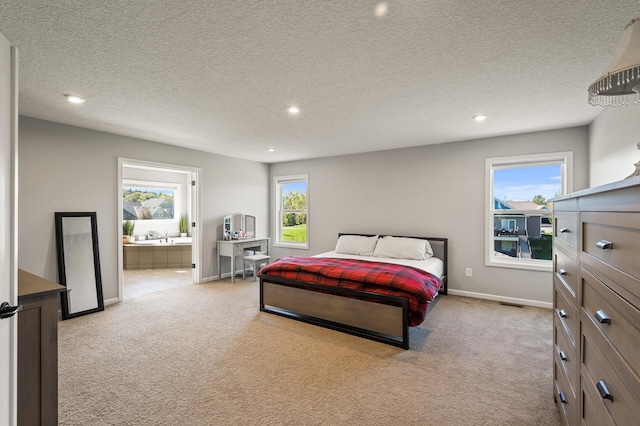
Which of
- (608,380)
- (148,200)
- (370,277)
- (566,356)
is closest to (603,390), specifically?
(608,380)

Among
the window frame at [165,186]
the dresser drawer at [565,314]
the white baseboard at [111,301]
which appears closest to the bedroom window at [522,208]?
the dresser drawer at [565,314]

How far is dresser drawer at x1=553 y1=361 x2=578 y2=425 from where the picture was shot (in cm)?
152

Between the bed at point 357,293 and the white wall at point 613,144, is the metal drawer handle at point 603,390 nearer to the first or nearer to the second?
the bed at point 357,293

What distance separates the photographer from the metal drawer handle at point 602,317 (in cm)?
103

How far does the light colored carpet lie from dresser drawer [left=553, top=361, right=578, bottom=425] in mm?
156

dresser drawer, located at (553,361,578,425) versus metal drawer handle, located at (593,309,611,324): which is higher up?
metal drawer handle, located at (593,309,611,324)

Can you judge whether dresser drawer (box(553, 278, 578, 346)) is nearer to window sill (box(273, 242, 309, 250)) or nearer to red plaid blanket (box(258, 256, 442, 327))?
red plaid blanket (box(258, 256, 442, 327))

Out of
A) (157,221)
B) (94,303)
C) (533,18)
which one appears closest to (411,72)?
(533,18)

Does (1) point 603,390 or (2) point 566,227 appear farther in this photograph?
(2) point 566,227

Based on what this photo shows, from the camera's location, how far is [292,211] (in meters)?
6.63

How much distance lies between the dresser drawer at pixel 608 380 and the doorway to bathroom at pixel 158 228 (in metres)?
5.30

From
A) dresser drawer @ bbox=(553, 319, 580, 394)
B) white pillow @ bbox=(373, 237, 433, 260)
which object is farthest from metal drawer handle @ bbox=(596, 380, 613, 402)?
white pillow @ bbox=(373, 237, 433, 260)

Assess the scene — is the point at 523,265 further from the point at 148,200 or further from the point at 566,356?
the point at 148,200

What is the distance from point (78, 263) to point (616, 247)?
16.5 feet
